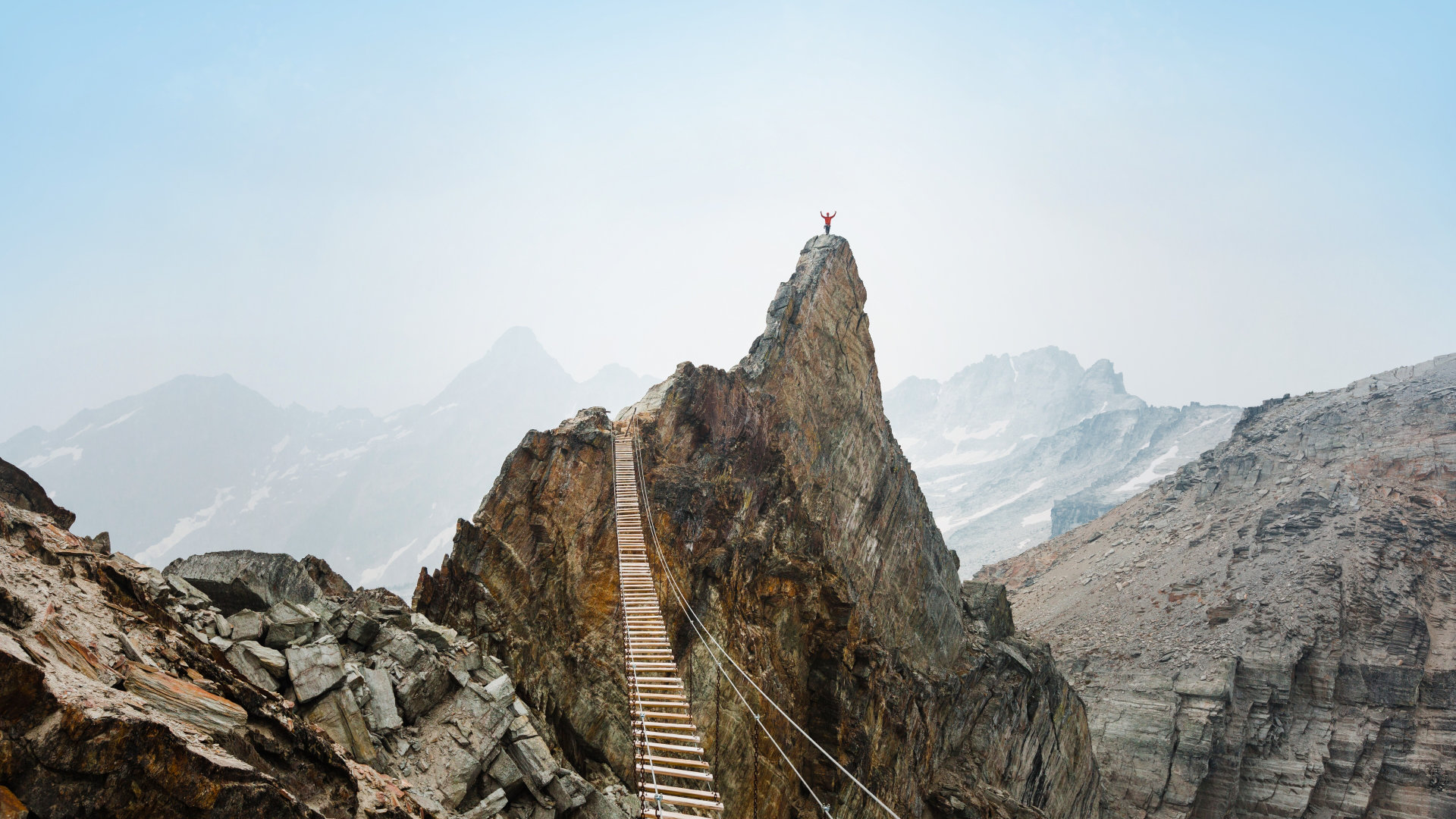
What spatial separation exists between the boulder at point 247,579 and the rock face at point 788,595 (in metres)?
3.07

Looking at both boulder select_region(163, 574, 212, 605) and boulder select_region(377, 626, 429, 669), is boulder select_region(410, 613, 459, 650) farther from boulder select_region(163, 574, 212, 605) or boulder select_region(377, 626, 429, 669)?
boulder select_region(163, 574, 212, 605)

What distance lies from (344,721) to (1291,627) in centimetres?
6828

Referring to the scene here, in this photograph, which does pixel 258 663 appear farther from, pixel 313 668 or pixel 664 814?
pixel 664 814

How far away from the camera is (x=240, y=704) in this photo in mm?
8062

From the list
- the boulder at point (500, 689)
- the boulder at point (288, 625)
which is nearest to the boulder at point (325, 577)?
the boulder at point (288, 625)

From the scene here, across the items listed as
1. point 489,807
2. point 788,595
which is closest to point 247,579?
point 489,807

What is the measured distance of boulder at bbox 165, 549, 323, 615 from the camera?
40.8ft

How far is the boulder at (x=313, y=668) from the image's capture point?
10195 mm

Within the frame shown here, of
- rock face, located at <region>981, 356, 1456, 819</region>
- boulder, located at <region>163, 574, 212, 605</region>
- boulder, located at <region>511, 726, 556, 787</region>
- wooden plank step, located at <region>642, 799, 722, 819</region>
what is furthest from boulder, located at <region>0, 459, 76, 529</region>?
rock face, located at <region>981, 356, 1456, 819</region>

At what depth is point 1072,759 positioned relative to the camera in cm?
3906

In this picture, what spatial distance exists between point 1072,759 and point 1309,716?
27542mm

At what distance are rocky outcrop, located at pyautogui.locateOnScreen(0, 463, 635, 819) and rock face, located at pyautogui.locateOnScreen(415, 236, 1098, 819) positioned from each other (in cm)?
130

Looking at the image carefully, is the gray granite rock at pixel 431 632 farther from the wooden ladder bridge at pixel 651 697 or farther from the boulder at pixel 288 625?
the wooden ladder bridge at pixel 651 697

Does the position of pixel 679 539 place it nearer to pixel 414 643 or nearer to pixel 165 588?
pixel 414 643
